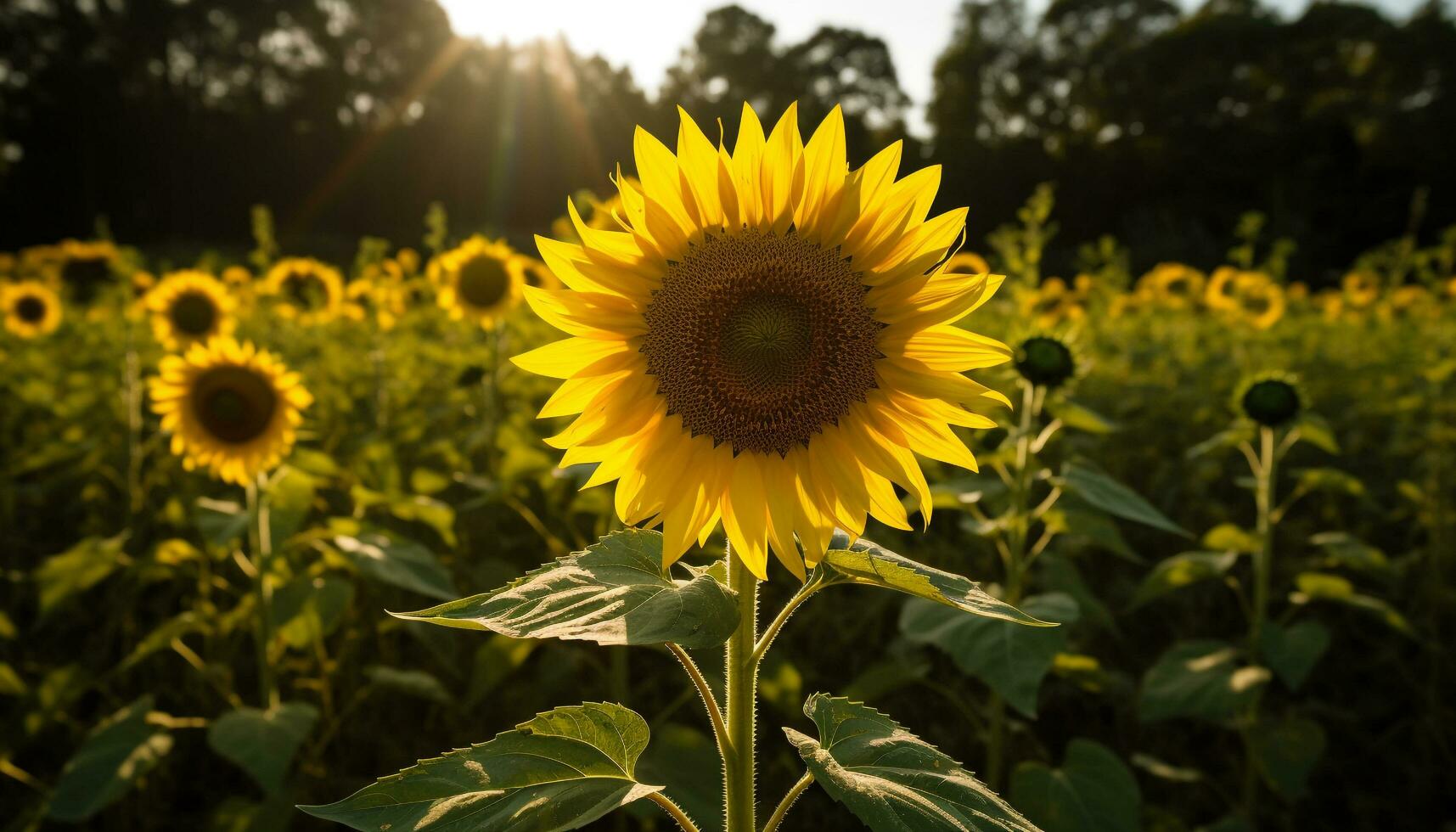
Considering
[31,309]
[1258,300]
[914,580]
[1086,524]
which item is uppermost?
[1258,300]

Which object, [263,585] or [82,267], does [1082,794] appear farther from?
[82,267]

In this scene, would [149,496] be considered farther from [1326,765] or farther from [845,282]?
[1326,765]

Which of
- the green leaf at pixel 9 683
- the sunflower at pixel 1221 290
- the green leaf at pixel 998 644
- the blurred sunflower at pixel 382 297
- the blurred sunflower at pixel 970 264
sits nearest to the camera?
the green leaf at pixel 998 644

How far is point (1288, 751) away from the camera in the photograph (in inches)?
96.6

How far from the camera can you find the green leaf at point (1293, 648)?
2336 millimetres

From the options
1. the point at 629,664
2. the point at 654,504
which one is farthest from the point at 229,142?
the point at 654,504

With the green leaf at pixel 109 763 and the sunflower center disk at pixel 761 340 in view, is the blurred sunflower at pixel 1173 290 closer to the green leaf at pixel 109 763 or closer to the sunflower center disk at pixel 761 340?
the sunflower center disk at pixel 761 340

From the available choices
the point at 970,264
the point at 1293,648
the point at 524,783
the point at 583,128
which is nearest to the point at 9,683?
the point at 524,783

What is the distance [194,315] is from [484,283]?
4.43ft

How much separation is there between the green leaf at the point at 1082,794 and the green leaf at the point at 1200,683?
295 millimetres

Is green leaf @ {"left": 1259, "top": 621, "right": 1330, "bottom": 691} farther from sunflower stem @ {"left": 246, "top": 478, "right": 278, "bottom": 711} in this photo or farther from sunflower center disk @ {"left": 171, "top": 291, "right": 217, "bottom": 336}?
sunflower center disk @ {"left": 171, "top": 291, "right": 217, "bottom": 336}

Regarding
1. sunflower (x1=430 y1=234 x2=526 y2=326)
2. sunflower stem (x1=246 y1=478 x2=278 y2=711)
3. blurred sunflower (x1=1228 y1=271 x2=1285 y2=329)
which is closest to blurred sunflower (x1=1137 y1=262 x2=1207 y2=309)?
blurred sunflower (x1=1228 y1=271 x2=1285 y2=329)

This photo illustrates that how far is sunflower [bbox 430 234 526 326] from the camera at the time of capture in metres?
4.47

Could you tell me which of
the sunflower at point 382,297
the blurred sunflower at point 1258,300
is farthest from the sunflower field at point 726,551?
the blurred sunflower at point 1258,300
